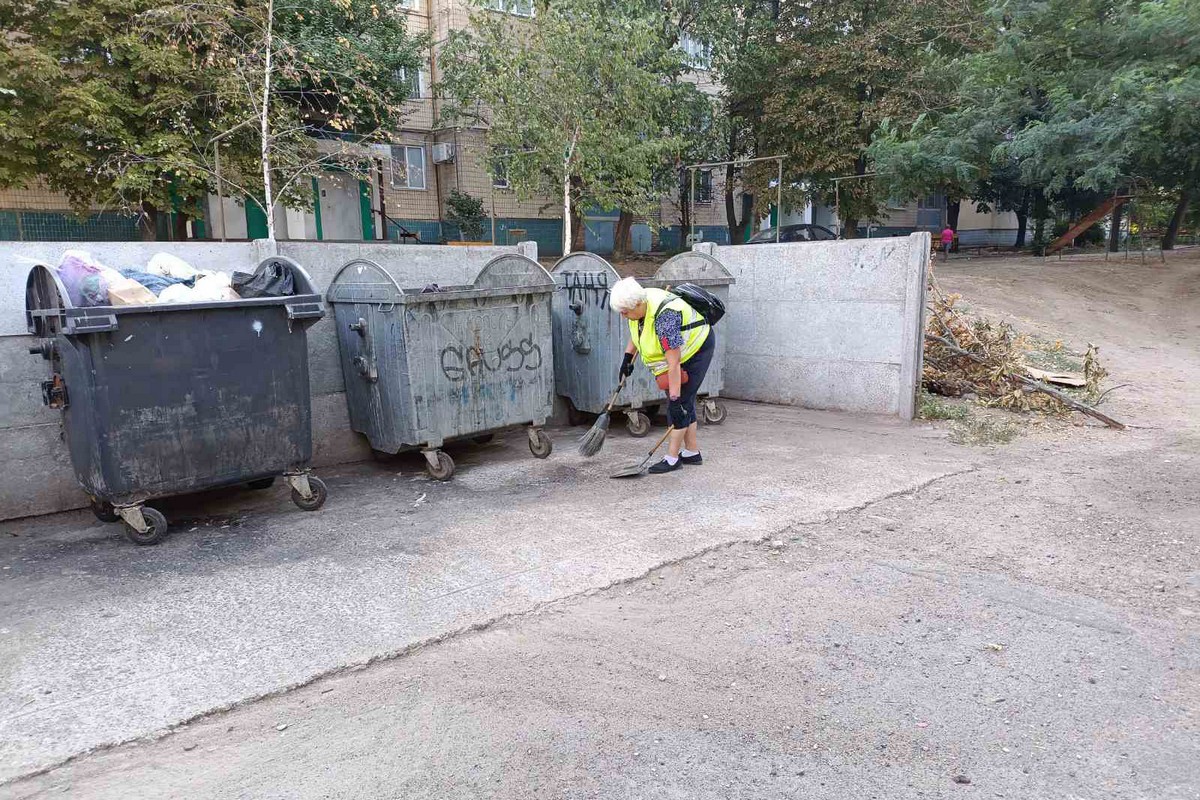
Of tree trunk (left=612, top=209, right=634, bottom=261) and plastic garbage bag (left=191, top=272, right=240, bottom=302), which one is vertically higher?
tree trunk (left=612, top=209, right=634, bottom=261)

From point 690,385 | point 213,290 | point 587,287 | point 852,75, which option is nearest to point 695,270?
point 587,287

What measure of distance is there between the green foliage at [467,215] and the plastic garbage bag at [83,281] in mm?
16578

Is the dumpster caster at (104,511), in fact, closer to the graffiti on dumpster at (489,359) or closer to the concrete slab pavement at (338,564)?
the concrete slab pavement at (338,564)

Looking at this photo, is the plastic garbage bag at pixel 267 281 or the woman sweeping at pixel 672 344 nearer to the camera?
the plastic garbage bag at pixel 267 281

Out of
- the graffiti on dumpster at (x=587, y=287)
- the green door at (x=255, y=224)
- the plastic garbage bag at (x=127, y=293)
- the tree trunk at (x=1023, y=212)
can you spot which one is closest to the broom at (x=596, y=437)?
the graffiti on dumpster at (x=587, y=287)

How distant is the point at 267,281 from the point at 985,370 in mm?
6549

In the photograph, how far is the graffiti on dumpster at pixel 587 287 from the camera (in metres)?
6.70

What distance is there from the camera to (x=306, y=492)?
→ 4.86 metres

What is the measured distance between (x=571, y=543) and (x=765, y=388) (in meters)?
4.52

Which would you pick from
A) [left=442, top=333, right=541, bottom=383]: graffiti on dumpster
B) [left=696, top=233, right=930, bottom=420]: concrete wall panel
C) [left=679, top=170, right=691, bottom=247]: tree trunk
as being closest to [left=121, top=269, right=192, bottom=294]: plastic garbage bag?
[left=442, top=333, right=541, bottom=383]: graffiti on dumpster

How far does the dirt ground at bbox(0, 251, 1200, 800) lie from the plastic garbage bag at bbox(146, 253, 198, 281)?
3.00 meters

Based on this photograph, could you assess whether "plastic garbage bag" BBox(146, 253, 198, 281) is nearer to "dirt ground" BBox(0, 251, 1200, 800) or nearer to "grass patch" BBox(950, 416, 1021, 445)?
"dirt ground" BBox(0, 251, 1200, 800)

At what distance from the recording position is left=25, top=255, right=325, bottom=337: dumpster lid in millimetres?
3980

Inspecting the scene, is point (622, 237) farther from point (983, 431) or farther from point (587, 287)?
point (983, 431)
